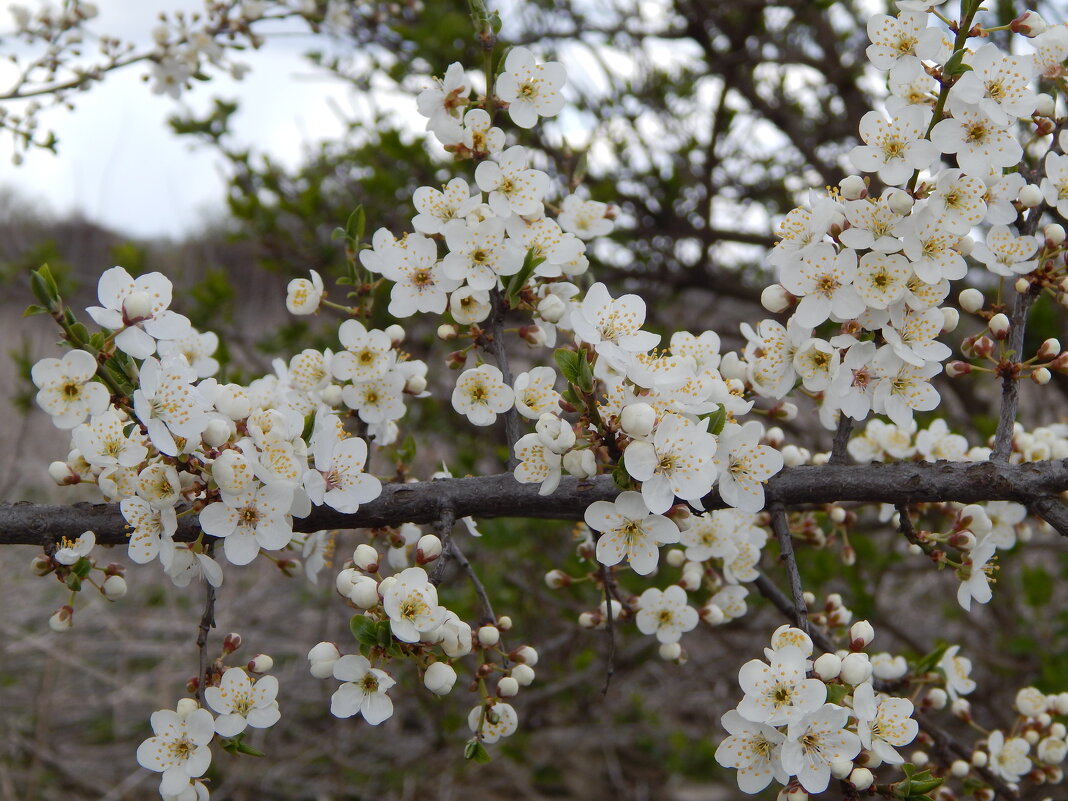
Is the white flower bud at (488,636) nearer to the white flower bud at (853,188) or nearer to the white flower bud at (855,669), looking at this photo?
the white flower bud at (855,669)

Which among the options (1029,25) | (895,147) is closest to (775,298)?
(895,147)

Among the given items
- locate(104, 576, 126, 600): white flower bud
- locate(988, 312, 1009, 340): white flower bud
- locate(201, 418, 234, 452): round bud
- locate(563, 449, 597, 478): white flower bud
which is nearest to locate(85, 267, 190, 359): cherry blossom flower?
locate(201, 418, 234, 452): round bud

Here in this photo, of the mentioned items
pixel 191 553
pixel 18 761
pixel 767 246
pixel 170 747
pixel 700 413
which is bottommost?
pixel 18 761

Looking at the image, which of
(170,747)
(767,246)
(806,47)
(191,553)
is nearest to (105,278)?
(191,553)

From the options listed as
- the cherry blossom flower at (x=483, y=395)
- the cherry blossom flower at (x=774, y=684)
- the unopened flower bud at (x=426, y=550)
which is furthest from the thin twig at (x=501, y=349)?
the cherry blossom flower at (x=774, y=684)

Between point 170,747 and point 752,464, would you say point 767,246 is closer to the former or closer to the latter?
point 752,464

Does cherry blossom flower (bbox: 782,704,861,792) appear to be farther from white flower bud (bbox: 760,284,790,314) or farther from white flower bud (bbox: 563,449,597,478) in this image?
white flower bud (bbox: 760,284,790,314)
